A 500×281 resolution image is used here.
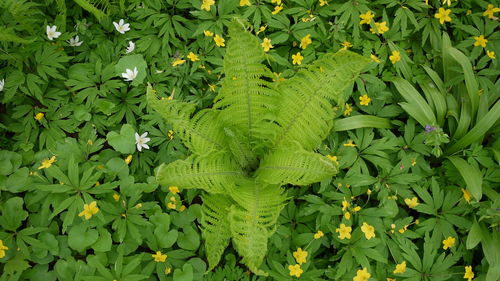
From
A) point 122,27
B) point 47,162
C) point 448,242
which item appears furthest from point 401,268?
point 122,27

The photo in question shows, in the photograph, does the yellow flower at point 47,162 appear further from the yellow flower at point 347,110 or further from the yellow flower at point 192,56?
the yellow flower at point 347,110

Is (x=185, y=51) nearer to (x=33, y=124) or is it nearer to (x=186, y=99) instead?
(x=186, y=99)

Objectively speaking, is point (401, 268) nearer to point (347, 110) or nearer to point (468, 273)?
point (468, 273)

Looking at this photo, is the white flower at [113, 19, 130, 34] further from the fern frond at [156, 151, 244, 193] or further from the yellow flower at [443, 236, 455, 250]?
the yellow flower at [443, 236, 455, 250]

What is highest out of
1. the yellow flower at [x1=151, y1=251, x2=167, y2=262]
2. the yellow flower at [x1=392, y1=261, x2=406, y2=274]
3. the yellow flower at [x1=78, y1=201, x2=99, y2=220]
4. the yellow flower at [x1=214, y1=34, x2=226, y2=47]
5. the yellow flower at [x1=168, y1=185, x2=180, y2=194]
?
the yellow flower at [x1=214, y1=34, x2=226, y2=47]

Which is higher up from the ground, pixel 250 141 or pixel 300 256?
pixel 250 141

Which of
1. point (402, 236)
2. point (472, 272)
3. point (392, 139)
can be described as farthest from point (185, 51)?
point (472, 272)

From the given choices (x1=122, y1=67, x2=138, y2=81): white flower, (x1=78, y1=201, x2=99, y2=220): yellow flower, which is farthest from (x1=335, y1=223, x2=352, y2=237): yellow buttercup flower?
(x1=122, y1=67, x2=138, y2=81): white flower
